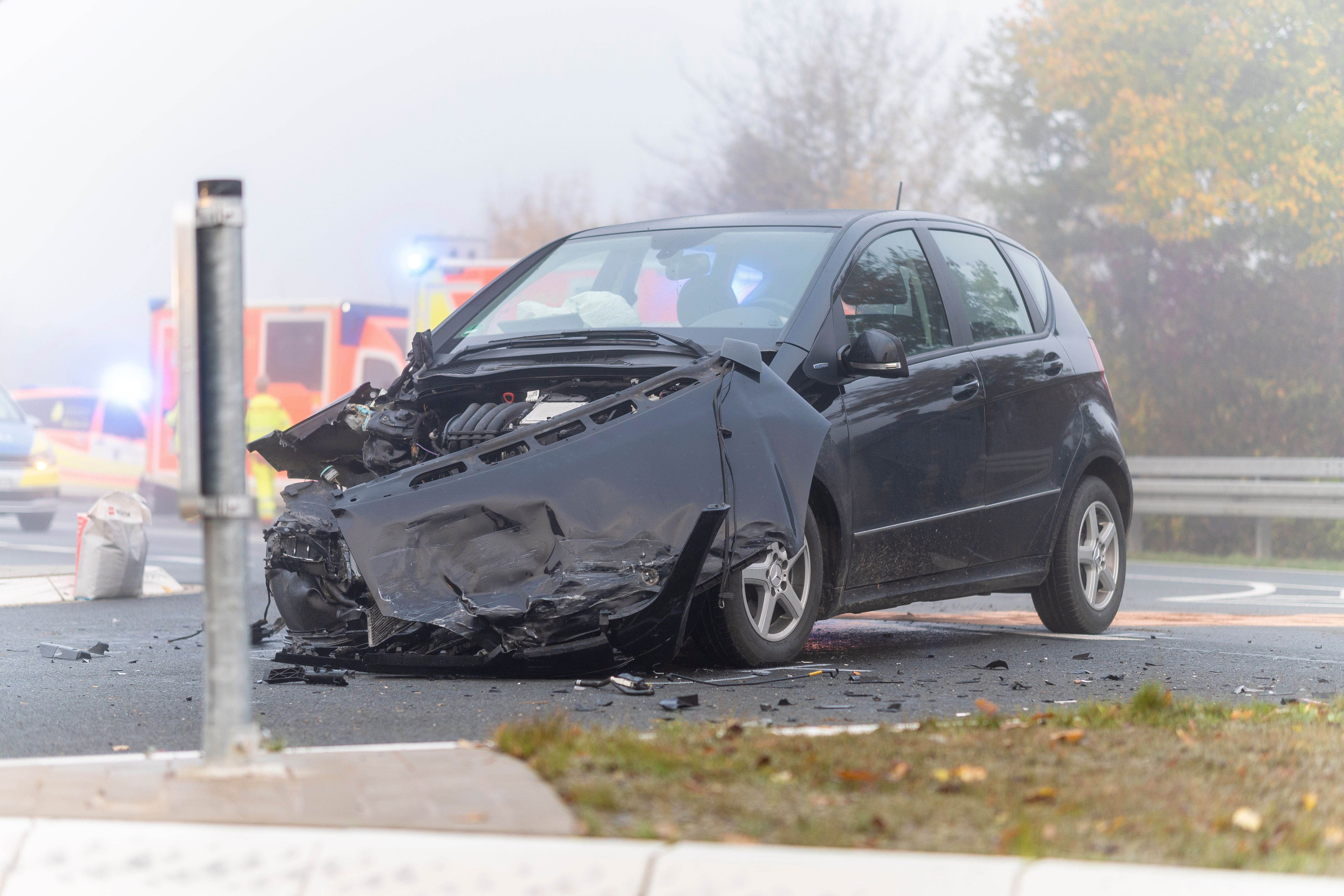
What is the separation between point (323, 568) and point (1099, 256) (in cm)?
2231

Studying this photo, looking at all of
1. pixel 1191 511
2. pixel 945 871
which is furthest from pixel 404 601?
pixel 1191 511

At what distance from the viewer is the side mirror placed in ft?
19.1

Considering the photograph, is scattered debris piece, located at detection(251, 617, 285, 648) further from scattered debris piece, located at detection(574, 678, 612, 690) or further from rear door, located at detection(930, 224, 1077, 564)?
rear door, located at detection(930, 224, 1077, 564)

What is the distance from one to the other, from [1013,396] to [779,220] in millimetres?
1295

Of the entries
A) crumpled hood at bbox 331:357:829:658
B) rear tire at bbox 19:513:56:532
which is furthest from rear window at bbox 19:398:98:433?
crumpled hood at bbox 331:357:829:658

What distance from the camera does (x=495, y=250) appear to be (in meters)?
65.2

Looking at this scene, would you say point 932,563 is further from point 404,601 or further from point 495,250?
point 495,250

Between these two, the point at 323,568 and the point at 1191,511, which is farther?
the point at 1191,511

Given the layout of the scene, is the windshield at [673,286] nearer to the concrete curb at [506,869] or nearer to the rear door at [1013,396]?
the rear door at [1013,396]

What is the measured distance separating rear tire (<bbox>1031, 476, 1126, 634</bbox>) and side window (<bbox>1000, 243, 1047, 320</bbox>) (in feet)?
2.88

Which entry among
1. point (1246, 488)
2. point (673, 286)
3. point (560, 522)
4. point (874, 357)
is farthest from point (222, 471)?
point (1246, 488)

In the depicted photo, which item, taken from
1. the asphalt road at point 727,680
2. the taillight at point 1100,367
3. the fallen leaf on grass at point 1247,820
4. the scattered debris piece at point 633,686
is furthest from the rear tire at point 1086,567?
the fallen leaf on grass at point 1247,820

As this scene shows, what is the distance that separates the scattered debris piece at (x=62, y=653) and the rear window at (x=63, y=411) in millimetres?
18179

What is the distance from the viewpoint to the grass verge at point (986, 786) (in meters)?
3.02
